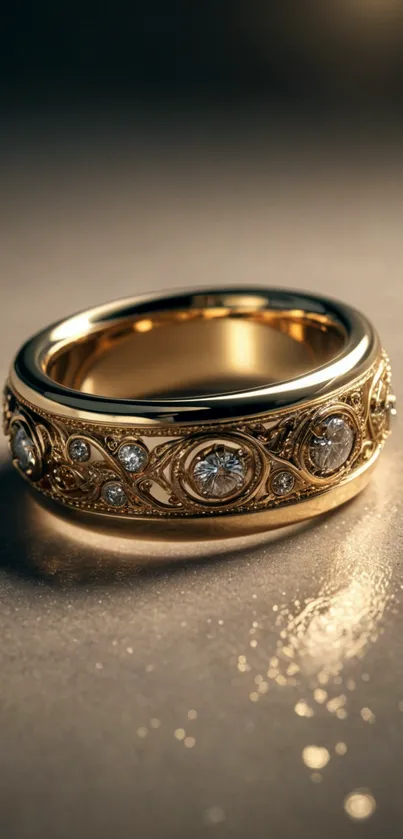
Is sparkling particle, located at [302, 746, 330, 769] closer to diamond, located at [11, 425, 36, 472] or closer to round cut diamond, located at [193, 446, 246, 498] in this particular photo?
round cut diamond, located at [193, 446, 246, 498]

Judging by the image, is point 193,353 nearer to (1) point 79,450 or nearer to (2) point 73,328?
(2) point 73,328

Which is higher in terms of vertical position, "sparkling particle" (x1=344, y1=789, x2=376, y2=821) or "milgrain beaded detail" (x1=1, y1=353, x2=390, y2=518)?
"milgrain beaded detail" (x1=1, y1=353, x2=390, y2=518)

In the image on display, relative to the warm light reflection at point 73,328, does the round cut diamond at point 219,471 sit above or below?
above

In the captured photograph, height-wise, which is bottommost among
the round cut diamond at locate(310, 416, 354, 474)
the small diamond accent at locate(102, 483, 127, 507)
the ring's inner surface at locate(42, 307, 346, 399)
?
the ring's inner surface at locate(42, 307, 346, 399)

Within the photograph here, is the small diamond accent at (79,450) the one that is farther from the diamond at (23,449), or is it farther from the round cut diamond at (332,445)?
the round cut diamond at (332,445)

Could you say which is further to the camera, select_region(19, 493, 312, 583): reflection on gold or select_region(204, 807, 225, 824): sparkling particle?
select_region(19, 493, 312, 583): reflection on gold

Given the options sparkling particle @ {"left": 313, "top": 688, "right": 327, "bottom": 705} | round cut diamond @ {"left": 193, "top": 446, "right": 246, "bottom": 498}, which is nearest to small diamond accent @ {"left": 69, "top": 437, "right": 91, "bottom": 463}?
round cut diamond @ {"left": 193, "top": 446, "right": 246, "bottom": 498}

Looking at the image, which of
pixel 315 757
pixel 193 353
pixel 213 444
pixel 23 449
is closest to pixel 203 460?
pixel 213 444

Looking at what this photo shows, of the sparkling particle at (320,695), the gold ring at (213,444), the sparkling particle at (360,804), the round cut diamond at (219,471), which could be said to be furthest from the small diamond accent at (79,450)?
the sparkling particle at (360,804)
